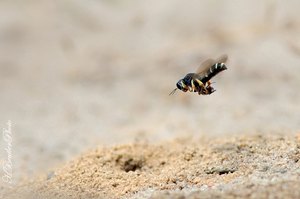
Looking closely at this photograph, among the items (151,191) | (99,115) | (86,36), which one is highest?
(86,36)

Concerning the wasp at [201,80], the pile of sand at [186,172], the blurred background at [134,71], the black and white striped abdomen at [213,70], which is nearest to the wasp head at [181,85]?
the wasp at [201,80]

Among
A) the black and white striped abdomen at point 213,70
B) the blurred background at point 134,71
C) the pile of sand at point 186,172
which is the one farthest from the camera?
the blurred background at point 134,71

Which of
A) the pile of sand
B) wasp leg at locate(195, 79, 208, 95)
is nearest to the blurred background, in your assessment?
the pile of sand

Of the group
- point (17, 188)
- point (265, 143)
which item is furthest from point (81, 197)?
point (265, 143)

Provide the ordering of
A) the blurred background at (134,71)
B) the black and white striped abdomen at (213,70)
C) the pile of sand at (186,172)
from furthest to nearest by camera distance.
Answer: the blurred background at (134,71) < the black and white striped abdomen at (213,70) < the pile of sand at (186,172)

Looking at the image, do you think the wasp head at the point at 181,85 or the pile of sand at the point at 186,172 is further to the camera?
the wasp head at the point at 181,85

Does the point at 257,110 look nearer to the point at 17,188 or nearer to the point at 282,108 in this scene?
the point at 282,108

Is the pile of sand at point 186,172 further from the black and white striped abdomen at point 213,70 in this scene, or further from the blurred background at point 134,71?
the blurred background at point 134,71

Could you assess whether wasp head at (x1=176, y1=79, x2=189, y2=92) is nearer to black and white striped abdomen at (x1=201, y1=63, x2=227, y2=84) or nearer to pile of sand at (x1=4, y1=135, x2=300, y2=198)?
black and white striped abdomen at (x1=201, y1=63, x2=227, y2=84)
